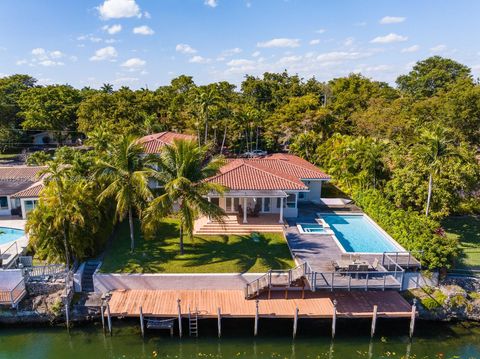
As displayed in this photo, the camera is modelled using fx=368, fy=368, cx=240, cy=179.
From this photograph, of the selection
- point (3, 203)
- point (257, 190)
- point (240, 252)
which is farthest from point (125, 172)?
point (3, 203)

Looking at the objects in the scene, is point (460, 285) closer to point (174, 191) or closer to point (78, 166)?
point (174, 191)

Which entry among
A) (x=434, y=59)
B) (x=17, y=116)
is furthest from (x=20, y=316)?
(x=434, y=59)

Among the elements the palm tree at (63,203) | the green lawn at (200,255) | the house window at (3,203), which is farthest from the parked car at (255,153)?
the palm tree at (63,203)

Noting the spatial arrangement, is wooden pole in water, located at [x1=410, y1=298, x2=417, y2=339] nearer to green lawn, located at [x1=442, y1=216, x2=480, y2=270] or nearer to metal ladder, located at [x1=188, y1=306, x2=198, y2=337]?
green lawn, located at [x1=442, y1=216, x2=480, y2=270]

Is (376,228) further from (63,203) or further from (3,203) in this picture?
(3,203)

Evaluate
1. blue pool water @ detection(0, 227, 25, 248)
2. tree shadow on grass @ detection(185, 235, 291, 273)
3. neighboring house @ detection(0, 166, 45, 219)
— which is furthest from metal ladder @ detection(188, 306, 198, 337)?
neighboring house @ detection(0, 166, 45, 219)

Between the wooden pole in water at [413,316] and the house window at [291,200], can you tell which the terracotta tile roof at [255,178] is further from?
the wooden pole in water at [413,316]
